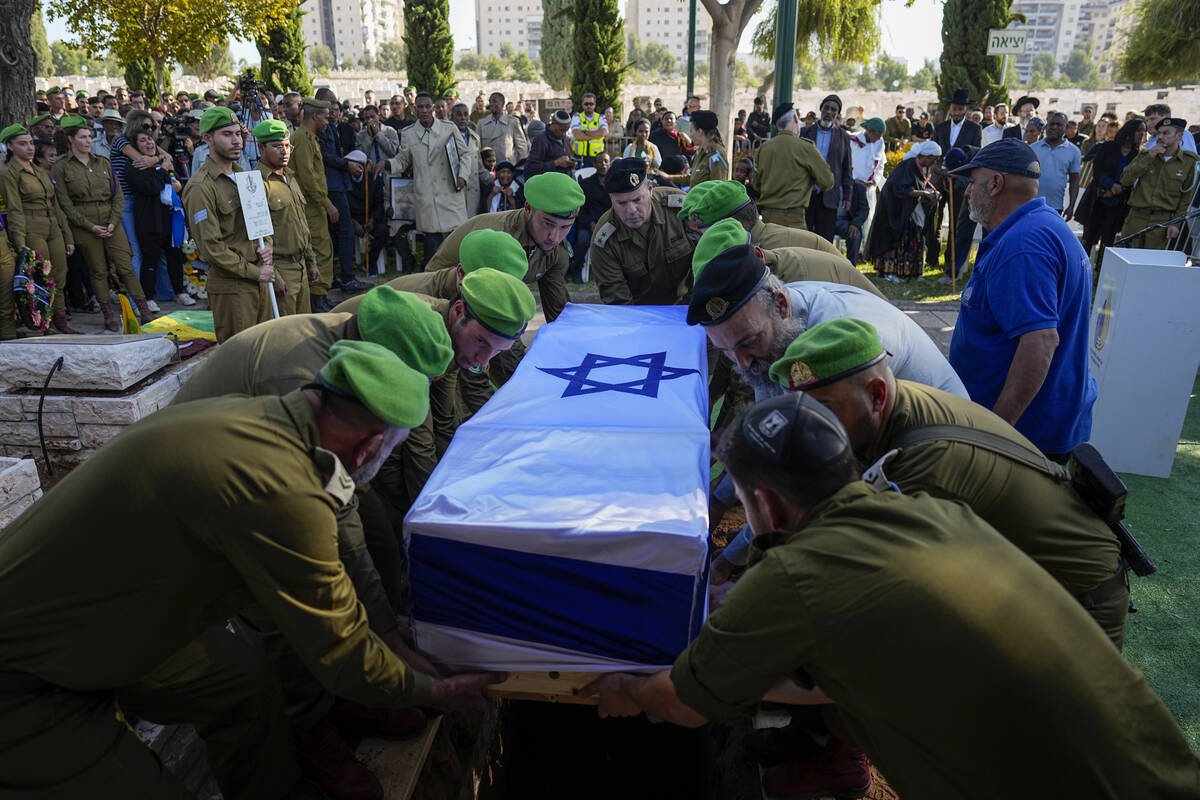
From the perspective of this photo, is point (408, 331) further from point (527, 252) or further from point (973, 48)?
point (973, 48)

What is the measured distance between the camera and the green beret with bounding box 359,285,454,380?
6.63ft

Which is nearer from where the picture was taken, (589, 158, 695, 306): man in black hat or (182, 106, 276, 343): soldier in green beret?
(589, 158, 695, 306): man in black hat

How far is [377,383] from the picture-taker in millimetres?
1543

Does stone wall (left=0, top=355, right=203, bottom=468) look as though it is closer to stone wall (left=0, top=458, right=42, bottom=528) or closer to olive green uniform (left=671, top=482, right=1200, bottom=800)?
stone wall (left=0, top=458, right=42, bottom=528)

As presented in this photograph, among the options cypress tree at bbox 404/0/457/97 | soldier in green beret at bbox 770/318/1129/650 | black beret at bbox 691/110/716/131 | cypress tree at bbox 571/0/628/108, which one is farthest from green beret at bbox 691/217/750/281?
→ cypress tree at bbox 404/0/457/97

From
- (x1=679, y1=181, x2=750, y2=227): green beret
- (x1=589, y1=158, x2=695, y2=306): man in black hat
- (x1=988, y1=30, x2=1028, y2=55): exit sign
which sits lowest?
(x1=589, y1=158, x2=695, y2=306): man in black hat

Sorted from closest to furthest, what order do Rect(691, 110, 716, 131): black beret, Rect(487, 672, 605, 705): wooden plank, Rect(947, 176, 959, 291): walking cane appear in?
Rect(487, 672, 605, 705): wooden plank < Rect(691, 110, 716, 131): black beret < Rect(947, 176, 959, 291): walking cane

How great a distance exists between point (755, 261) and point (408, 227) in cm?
655

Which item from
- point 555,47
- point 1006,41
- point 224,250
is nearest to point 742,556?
point 224,250

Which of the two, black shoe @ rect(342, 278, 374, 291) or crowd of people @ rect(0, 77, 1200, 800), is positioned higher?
crowd of people @ rect(0, 77, 1200, 800)

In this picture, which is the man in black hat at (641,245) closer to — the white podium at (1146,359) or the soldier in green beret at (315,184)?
the white podium at (1146,359)

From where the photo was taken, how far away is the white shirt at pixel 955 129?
8948 mm

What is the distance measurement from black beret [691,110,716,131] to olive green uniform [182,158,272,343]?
3584mm

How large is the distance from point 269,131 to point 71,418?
2025mm
